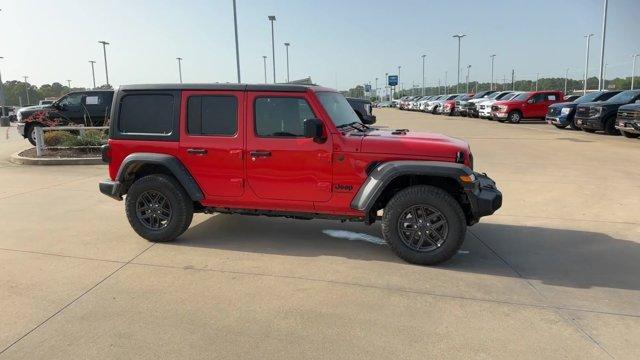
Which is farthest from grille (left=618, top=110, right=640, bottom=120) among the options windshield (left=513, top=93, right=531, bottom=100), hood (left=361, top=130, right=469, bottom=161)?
hood (left=361, top=130, right=469, bottom=161)

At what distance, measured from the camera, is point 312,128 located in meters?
4.74

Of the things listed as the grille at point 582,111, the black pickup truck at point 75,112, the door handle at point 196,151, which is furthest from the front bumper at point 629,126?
the black pickup truck at point 75,112

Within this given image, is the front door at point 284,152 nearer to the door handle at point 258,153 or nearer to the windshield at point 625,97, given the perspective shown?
the door handle at point 258,153

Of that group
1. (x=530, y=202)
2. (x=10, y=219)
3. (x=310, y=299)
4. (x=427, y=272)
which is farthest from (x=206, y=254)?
(x=530, y=202)

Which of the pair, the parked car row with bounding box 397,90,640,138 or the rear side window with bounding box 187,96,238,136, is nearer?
the rear side window with bounding box 187,96,238,136

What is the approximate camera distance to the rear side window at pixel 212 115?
5.22 meters

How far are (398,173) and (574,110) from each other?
753 inches

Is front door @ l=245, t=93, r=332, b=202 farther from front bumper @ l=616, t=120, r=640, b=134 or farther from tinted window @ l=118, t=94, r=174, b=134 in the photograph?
front bumper @ l=616, t=120, r=640, b=134

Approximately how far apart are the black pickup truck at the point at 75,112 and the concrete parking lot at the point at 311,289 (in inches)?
384

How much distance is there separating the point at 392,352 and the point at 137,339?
177 cm

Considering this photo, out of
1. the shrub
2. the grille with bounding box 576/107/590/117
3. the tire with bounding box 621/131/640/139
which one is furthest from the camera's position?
the grille with bounding box 576/107/590/117

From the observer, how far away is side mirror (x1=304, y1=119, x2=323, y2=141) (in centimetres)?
474

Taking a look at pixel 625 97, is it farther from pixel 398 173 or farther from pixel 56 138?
pixel 56 138

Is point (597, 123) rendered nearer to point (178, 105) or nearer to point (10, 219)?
point (178, 105)
